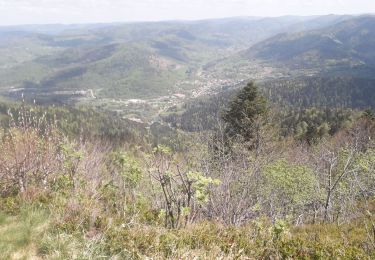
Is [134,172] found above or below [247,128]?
above

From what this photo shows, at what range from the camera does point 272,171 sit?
1396cm

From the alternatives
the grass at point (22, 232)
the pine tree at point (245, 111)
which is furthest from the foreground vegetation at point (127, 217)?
the pine tree at point (245, 111)

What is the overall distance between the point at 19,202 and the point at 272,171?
29.7 ft

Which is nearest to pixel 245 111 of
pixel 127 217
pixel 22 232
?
pixel 127 217

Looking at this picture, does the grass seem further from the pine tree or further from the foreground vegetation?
the pine tree

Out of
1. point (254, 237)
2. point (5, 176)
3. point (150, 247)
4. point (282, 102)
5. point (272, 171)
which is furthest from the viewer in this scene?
point (282, 102)

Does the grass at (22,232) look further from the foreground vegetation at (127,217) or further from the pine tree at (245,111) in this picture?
the pine tree at (245,111)

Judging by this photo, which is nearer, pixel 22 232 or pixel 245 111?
pixel 22 232

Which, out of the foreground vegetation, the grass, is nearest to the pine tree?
the foreground vegetation

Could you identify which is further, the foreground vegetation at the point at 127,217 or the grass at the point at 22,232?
the foreground vegetation at the point at 127,217

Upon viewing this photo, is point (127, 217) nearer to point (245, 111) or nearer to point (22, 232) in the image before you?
point (22, 232)

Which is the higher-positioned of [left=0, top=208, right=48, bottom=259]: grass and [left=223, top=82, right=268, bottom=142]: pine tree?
[left=0, top=208, right=48, bottom=259]: grass

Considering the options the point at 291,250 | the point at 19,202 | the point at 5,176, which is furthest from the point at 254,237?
the point at 5,176

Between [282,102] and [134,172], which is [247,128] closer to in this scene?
[134,172]
